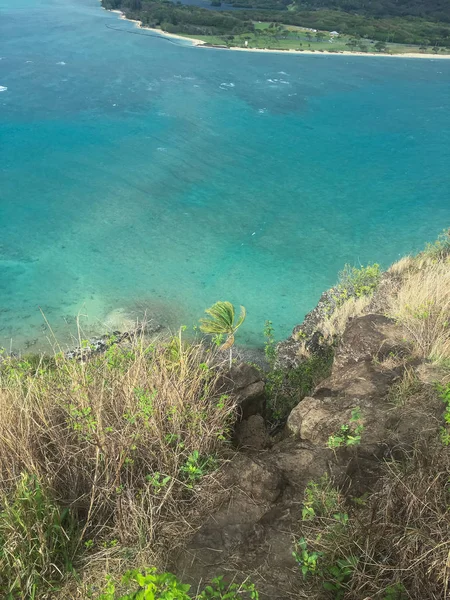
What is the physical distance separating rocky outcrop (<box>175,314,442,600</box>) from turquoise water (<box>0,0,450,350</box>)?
7.24 meters

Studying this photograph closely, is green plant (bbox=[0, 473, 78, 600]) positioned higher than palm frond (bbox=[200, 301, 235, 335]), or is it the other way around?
green plant (bbox=[0, 473, 78, 600])

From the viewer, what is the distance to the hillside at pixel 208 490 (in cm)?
243

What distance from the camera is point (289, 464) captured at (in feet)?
11.5

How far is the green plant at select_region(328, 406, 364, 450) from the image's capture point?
3.16 m

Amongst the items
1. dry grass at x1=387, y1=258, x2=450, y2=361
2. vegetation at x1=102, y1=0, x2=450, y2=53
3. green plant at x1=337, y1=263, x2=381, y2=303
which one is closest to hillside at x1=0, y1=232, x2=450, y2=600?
dry grass at x1=387, y1=258, x2=450, y2=361

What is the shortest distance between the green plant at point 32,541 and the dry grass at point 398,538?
55.4 inches

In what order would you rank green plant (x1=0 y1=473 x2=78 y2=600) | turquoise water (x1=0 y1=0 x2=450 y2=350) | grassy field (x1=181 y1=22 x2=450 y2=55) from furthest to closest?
1. grassy field (x1=181 y1=22 x2=450 y2=55)
2. turquoise water (x1=0 y1=0 x2=450 y2=350)
3. green plant (x1=0 y1=473 x2=78 y2=600)

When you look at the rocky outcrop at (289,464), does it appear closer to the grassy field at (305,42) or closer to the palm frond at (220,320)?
the palm frond at (220,320)

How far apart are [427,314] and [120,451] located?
3679mm

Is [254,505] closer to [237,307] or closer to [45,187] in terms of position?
[237,307]

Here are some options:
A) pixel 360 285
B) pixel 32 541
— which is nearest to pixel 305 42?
pixel 360 285

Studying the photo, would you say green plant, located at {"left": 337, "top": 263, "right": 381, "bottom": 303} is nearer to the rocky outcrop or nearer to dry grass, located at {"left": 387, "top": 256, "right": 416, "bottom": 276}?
dry grass, located at {"left": 387, "top": 256, "right": 416, "bottom": 276}

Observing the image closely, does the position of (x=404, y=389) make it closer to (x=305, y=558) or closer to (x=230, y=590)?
(x=305, y=558)

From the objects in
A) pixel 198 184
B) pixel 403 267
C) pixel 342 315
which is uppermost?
pixel 403 267
